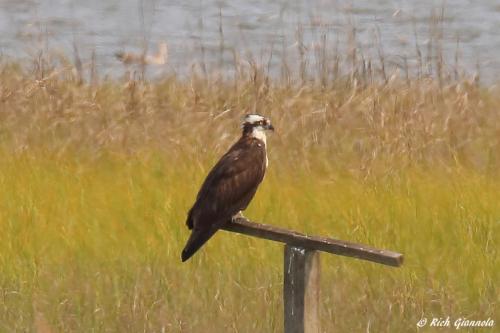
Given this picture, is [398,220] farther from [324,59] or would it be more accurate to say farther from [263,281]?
[324,59]

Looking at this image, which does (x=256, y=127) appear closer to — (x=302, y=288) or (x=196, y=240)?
(x=196, y=240)

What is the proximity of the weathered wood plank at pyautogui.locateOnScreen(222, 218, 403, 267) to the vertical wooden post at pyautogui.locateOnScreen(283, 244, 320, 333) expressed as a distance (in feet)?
0.19

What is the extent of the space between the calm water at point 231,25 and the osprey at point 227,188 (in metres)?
9.54

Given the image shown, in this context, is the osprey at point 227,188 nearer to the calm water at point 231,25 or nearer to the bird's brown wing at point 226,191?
the bird's brown wing at point 226,191

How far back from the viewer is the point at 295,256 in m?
7.18

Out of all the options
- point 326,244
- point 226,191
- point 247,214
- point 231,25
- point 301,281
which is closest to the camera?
point 326,244

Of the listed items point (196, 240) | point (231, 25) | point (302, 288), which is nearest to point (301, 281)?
point (302, 288)

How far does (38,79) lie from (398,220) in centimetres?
493

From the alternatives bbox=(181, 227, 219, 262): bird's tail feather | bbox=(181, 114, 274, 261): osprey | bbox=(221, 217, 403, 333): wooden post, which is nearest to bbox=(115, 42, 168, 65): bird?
bbox=(181, 114, 274, 261): osprey

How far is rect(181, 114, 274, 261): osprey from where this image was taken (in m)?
8.30

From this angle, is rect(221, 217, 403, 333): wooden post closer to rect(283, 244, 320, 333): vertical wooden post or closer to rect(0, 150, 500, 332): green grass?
rect(283, 244, 320, 333): vertical wooden post

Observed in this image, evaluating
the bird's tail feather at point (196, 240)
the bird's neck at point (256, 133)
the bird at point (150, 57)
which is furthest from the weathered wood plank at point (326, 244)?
the bird at point (150, 57)

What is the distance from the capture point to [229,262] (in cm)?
950

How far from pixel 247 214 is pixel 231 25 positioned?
11903mm
